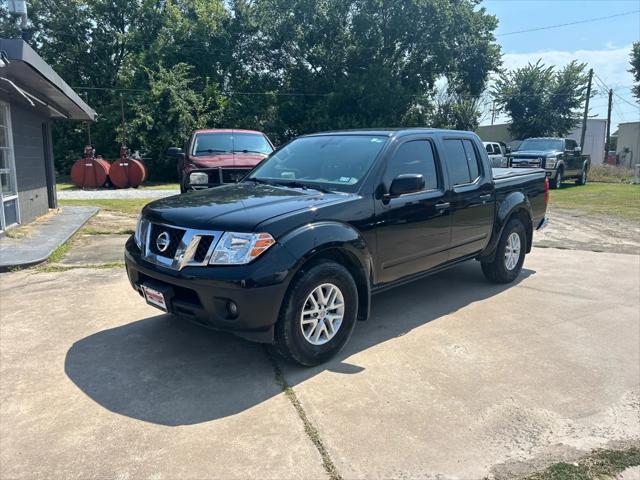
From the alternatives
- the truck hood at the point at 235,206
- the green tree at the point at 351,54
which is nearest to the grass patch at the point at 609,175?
the green tree at the point at 351,54

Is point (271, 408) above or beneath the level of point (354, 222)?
beneath

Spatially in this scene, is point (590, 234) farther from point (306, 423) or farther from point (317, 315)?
point (306, 423)

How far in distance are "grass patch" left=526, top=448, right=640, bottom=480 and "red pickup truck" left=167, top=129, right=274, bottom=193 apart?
6.40 metres

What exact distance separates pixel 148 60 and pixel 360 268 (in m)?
26.0

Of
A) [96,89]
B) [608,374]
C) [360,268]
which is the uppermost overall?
[96,89]

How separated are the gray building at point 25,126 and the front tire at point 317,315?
224 inches

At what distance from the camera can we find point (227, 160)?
9.19 metres

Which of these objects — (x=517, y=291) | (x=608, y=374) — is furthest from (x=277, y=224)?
(x=517, y=291)

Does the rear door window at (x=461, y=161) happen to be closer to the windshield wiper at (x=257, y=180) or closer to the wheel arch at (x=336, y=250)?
the wheel arch at (x=336, y=250)

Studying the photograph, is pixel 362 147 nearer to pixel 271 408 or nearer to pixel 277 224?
pixel 277 224

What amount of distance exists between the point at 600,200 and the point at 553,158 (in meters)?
3.48

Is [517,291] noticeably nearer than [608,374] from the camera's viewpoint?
No

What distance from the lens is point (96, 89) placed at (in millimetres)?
28594

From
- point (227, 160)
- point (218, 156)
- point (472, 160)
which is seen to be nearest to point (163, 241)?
point (472, 160)
